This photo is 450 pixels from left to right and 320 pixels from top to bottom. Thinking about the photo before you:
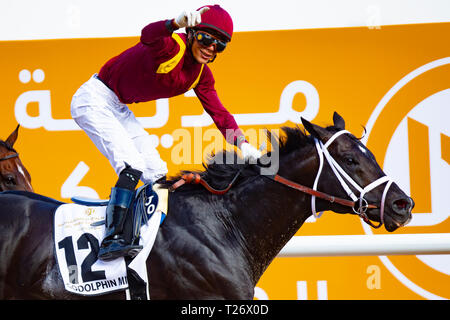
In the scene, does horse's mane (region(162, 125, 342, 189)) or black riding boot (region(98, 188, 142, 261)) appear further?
horse's mane (region(162, 125, 342, 189))

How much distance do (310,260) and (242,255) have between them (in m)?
1.83

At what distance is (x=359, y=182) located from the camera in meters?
3.03

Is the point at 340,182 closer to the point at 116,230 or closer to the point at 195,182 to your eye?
the point at 195,182

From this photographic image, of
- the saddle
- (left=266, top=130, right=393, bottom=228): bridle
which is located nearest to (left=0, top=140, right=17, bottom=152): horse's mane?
the saddle

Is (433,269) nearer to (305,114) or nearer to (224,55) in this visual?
(305,114)

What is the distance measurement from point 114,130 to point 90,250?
2.21 feet

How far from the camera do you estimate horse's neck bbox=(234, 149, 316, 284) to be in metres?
3.07

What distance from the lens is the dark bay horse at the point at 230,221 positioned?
2918mm

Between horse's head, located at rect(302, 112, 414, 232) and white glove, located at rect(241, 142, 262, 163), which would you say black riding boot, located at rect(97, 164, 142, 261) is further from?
horse's head, located at rect(302, 112, 414, 232)

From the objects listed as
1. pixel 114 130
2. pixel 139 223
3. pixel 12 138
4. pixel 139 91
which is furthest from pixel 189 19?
pixel 12 138

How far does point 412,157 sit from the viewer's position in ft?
15.6

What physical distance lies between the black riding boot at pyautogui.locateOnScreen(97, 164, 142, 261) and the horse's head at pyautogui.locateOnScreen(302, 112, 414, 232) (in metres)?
0.98
